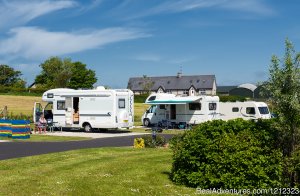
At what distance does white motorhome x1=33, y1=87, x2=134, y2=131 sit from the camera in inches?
1040

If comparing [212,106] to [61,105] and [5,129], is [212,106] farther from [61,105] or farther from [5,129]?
[5,129]

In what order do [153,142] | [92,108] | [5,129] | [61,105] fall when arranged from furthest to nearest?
[61,105], [92,108], [5,129], [153,142]

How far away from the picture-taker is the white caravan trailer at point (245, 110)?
2986 centimetres

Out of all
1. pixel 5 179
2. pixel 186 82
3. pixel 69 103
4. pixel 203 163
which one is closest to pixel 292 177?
pixel 203 163

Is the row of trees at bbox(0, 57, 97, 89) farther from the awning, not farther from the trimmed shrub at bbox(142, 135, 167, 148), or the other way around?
the trimmed shrub at bbox(142, 135, 167, 148)

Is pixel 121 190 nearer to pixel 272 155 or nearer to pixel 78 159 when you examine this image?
pixel 272 155

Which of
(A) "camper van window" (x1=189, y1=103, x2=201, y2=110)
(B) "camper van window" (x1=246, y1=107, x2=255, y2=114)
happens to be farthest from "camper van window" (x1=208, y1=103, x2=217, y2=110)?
(B) "camper van window" (x1=246, y1=107, x2=255, y2=114)

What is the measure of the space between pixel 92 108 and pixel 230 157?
65.5ft

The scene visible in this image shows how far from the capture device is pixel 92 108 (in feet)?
89.0

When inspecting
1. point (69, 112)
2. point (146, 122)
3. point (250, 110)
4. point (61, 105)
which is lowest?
point (146, 122)

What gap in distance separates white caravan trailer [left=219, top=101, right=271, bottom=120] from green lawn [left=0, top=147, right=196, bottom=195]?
18.0 m

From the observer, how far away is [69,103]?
2777 cm

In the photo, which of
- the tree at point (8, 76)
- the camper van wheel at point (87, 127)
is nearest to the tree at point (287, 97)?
the camper van wheel at point (87, 127)

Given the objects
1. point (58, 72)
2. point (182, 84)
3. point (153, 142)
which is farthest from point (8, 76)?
point (153, 142)
